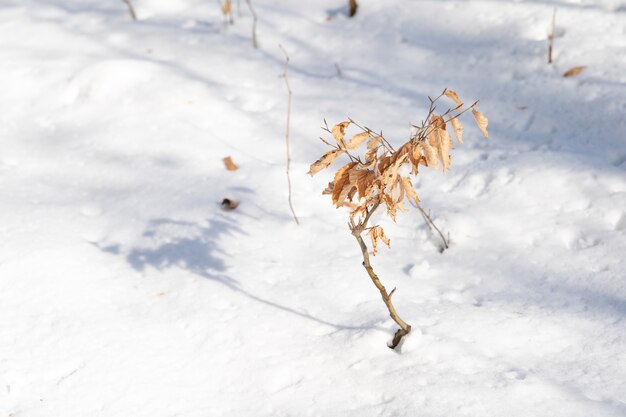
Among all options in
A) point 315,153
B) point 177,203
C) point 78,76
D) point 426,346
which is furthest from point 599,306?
point 78,76

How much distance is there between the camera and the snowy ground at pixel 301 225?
2273mm

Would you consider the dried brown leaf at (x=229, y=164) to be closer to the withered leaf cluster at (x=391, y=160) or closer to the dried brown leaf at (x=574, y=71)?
the withered leaf cluster at (x=391, y=160)

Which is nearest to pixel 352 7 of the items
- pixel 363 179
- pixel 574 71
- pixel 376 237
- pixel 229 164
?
pixel 574 71

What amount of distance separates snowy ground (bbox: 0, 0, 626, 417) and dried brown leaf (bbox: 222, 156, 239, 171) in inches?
1.4

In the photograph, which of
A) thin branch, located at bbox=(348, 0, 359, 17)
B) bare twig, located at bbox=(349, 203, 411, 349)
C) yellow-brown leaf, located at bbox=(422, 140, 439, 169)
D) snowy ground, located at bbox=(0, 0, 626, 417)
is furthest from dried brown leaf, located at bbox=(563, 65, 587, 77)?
yellow-brown leaf, located at bbox=(422, 140, 439, 169)

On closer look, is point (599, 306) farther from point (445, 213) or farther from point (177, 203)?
point (177, 203)

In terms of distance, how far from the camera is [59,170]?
3594mm

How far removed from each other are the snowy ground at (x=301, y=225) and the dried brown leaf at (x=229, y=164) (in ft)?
0.11

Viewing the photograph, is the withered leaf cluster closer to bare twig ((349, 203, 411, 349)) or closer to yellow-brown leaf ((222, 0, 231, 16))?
bare twig ((349, 203, 411, 349))

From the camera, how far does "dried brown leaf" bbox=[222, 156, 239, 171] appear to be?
3.53 m

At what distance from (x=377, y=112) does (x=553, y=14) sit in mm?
1349

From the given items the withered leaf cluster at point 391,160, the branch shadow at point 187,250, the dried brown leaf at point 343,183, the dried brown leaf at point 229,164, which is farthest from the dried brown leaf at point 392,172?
the dried brown leaf at point 229,164

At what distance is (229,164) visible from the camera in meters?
3.54

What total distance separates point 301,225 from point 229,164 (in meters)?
0.65
